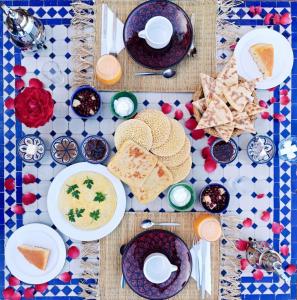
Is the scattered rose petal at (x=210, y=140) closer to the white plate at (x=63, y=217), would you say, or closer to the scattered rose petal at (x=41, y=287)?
the white plate at (x=63, y=217)

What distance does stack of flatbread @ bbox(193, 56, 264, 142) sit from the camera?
1.80 meters

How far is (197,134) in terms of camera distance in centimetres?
195

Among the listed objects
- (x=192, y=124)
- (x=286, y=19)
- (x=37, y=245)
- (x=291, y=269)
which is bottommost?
(x=291, y=269)

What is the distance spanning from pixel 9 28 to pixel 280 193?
4.28 feet

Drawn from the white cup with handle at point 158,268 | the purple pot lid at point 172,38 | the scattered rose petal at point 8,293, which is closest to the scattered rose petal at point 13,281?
the scattered rose petal at point 8,293

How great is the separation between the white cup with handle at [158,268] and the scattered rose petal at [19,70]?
0.92 m

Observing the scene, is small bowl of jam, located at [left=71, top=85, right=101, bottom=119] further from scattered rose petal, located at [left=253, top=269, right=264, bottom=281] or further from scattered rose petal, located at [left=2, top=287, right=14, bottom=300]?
scattered rose petal, located at [left=253, top=269, right=264, bottom=281]

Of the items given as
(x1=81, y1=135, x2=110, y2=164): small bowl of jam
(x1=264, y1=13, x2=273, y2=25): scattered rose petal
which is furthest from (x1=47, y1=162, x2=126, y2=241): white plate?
(x1=264, y1=13, x2=273, y2=25): scattered rose petal

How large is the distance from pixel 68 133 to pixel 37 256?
0.52 meters

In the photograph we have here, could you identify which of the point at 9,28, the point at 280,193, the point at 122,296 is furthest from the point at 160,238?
the point at 9,28

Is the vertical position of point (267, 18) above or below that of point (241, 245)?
above

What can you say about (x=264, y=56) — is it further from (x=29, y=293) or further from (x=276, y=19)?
(x=29, y=293)

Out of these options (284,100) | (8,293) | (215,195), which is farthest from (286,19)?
(8,293)

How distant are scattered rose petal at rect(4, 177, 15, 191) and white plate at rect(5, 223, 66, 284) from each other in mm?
175
